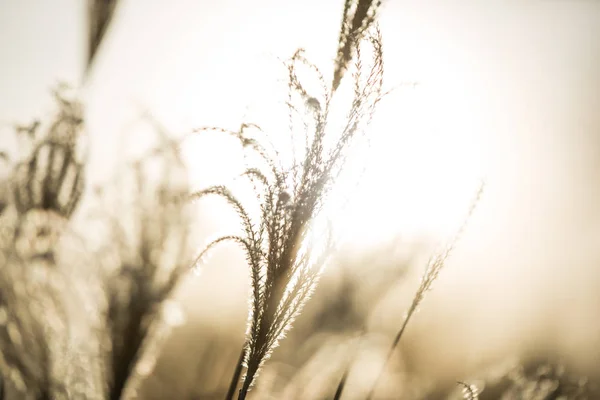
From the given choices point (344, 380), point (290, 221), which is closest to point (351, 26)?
point (290, 221)

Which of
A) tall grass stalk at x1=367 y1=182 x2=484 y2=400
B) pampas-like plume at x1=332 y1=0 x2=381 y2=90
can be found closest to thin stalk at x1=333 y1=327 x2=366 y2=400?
tall grass stalk at x1=367 y1=182 x2=484 y2=400

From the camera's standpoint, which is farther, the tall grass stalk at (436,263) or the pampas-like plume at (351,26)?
the tall grass stalk at (436,263)

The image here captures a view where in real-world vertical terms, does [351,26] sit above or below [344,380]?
above

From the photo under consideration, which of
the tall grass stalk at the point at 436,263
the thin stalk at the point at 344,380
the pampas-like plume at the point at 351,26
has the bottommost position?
the thin stalk at the point at 344,380

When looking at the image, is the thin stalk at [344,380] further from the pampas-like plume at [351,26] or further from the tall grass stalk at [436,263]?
the pampas-like plume at [351,26]

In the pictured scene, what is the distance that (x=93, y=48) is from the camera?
1.37 meters

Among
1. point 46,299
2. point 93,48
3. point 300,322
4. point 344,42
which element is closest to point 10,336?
point 46,299

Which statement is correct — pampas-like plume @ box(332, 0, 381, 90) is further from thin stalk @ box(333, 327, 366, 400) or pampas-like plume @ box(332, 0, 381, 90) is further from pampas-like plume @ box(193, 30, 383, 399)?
thin stalk @ box(333, 327, 366, 400)

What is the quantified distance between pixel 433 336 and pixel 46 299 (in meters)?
2.99

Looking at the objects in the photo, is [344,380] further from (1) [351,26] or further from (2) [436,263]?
(1) [351,26]

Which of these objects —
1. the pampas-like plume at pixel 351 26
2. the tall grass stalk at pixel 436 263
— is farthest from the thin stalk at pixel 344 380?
the pampas-like plume at pixel 351 26

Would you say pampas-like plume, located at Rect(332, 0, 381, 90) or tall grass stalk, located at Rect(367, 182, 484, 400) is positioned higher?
pampas-like plume, located at Rect(332, 0, 381, 90)

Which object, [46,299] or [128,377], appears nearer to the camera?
[128,377]

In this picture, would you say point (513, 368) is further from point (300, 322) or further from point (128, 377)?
point (128, 377)
